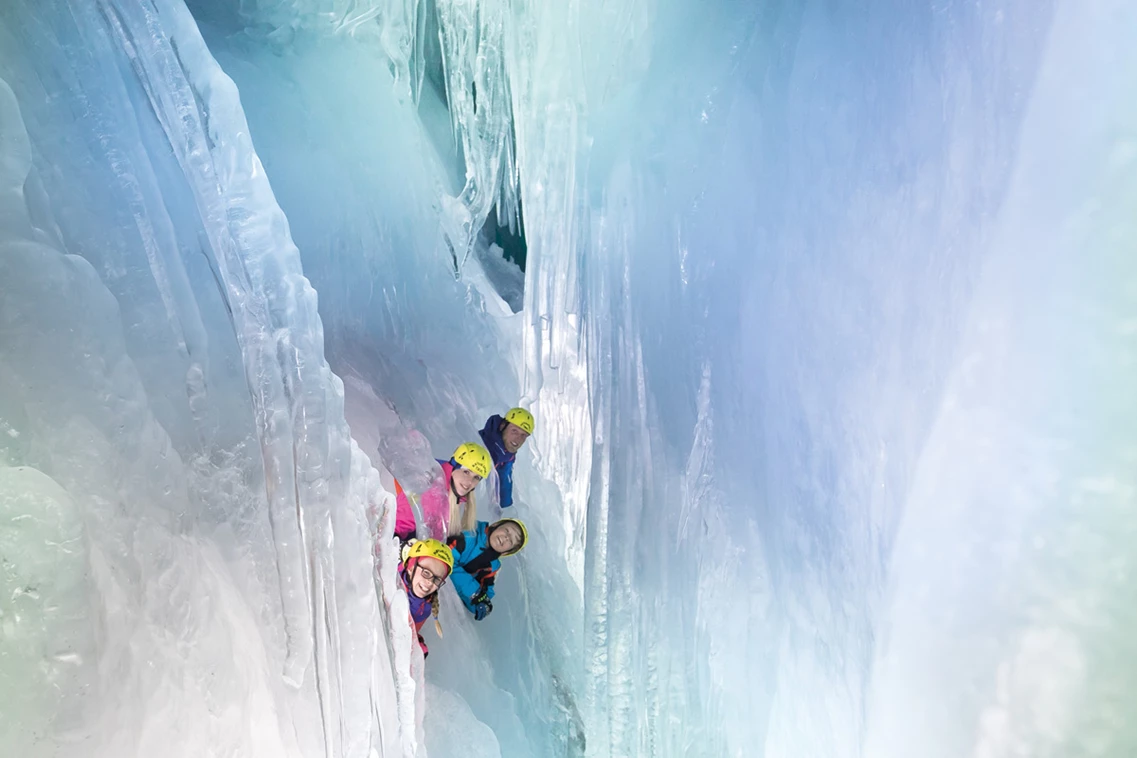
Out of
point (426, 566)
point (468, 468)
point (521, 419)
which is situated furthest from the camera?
point (521, 419)

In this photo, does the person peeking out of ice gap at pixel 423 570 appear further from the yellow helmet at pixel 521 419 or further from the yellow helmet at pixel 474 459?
the yellow helmet at pixel 521 419

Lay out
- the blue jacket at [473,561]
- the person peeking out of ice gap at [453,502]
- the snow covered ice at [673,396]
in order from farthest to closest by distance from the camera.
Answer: the blue jacket at [473,561] < the person peeking out of ice gap at [453,502] < the snow covered ice at [673,396]

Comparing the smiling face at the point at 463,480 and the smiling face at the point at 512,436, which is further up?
the smiling face at the point at 512,436

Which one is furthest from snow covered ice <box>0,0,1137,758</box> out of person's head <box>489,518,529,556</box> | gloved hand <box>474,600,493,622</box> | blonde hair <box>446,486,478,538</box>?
blonde hair <box>446,486,478,538</box>

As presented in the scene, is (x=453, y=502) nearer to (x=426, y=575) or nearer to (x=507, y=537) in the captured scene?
(x=507, y=537)

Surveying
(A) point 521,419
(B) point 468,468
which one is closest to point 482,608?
(B) point 468,468

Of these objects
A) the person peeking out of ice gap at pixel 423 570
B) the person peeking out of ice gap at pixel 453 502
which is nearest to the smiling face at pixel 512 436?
the person peeking out of ice gap at pixel 453 502

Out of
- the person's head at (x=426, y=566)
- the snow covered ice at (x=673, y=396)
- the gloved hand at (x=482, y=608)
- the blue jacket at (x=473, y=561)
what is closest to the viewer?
the snow covered ice at (x=673, y=396)
